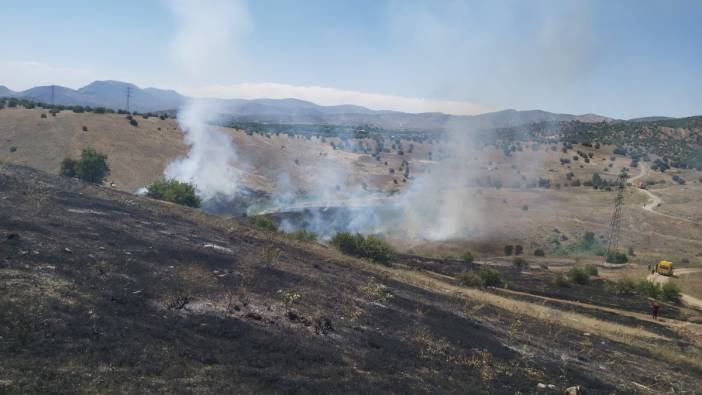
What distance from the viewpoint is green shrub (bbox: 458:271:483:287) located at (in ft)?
107

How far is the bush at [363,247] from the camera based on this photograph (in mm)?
32938

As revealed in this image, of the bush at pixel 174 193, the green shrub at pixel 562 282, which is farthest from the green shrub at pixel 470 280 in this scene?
the bush at pixel 174 193

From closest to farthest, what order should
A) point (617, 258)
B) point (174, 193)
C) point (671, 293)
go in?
1. point (671, 293)
2. point (174, 193)
3. point (617, 258)

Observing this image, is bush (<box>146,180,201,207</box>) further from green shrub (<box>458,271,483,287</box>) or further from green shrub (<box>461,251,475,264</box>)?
green shrub (<box>461,251,475,264</box>)

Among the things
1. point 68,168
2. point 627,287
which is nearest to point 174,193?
point 68,168

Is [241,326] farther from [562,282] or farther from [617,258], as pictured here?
[617,258]

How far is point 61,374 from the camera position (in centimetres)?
825

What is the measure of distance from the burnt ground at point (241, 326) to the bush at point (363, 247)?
6.35 metres

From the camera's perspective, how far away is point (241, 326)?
1255 cm

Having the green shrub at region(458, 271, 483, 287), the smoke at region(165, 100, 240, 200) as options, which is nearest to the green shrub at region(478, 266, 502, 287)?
the green shrub at region(458, 271, 483, 287)

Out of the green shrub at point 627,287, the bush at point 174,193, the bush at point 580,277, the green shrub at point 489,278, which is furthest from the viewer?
the bush at point 174,193

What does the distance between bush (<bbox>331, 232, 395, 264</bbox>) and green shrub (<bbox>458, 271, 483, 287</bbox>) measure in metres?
5.33

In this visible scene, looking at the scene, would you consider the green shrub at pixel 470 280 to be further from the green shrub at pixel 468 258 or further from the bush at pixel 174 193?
the bush at pixel 174 193

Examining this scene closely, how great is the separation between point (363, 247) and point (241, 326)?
68.4ft
